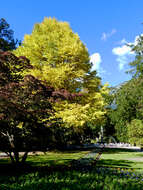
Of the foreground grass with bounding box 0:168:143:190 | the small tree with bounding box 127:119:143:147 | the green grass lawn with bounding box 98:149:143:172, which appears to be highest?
the small tree with bounding box 127:119:143:147

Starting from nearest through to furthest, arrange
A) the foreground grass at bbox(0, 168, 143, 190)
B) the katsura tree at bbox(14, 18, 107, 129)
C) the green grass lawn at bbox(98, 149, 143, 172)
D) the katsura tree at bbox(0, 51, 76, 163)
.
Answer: the foreground grass at bbox(0, 168, 143, 190), the katsura tree at bbox(0, 51, 76, 163), the green grass lawn at bbox(98, 149, 143, 172), the katsura tree at bbox(14, 18, 107, 129)

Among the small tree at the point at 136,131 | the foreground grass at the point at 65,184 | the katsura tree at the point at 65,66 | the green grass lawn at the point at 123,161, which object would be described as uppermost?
the katsura tree at the point at 65,66

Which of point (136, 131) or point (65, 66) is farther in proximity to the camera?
point (65, 66)

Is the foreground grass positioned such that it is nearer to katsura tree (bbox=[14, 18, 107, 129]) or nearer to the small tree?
the small tree

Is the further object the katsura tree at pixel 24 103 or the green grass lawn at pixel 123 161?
the green grass lawn at pixel 123 161

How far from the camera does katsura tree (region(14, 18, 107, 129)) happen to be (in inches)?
582

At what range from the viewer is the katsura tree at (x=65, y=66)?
14789 mm

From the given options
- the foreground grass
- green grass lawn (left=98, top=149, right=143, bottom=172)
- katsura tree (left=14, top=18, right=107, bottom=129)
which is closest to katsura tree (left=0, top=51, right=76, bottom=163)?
the foreground grass

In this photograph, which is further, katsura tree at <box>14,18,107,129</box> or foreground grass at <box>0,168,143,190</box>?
katsura tree at <box>14,18,107,129</box>

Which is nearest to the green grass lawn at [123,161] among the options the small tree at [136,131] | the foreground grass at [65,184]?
the small tree at [136,131]

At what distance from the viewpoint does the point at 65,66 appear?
14938 mm

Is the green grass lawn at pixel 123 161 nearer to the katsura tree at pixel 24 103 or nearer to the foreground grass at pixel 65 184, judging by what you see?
the foreground grass at pixel 65 184

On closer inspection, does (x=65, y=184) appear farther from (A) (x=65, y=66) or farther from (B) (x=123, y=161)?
(A) (x=65, y=66)

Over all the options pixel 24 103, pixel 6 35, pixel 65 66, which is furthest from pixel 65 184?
pixel 6 35
